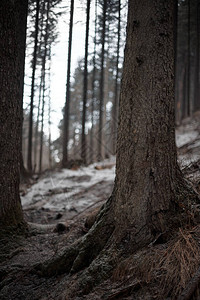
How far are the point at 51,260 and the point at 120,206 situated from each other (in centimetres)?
132

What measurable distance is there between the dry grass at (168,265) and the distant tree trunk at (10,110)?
2.59 m

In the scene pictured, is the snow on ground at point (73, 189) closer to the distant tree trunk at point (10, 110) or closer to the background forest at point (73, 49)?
the background forest at point (73, 49)

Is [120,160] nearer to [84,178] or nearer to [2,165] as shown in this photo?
[2,165]

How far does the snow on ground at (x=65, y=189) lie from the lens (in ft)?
24.8

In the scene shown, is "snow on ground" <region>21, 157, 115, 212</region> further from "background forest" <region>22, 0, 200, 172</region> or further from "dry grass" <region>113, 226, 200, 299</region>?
"dry grass" <region>113, 226, 200, 299</region>

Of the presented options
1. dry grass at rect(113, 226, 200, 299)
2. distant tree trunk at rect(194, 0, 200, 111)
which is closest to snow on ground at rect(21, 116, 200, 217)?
dry grass at rect(113, 226, 200, 299)

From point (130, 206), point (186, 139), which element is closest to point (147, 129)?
point (130, 206)

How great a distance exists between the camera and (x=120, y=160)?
9.94 feet

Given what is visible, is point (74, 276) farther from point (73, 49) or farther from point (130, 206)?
point (73, 49)

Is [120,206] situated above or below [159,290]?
above

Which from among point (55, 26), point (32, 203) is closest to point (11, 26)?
point (32, 203)

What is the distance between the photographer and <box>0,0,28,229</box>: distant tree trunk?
4.29 m

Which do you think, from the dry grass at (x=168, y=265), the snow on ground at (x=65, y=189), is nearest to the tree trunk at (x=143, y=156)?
the dry grass at (x=168, y=265)

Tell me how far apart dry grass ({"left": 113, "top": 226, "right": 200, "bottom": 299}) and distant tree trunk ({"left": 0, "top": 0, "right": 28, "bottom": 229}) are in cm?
259
